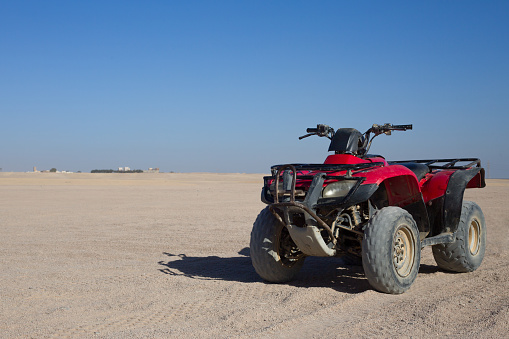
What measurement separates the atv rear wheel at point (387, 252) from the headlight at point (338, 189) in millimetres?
Answer: 437

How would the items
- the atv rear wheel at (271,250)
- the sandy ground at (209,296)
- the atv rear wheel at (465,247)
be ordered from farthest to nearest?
the atv rear wheel at (465,247), the atv rear wheel at (271,250), the sandy ground at (209,296)

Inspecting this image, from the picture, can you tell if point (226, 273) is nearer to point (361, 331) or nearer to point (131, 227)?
point (361, 331)

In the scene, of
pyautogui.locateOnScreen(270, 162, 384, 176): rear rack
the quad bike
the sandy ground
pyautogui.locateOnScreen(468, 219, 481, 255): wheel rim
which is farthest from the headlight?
pyautogui.locateOnScreen(468, 219, 481, 255): wheel rim

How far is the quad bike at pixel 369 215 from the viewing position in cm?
577

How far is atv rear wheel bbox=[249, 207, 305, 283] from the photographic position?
255 inches

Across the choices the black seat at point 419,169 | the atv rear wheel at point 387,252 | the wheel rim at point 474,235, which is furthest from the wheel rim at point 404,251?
the wheel rim at point 474,235

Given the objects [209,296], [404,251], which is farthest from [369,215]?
[209,296]

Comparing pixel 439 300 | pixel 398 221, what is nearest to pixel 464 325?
pixel 439 300

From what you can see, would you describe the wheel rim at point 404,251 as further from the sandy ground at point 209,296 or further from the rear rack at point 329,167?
the rear rack at point 329,167

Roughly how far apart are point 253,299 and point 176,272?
2.00 m

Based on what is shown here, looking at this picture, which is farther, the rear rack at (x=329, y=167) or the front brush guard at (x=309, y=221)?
the rear rack at (x=329, y=167)

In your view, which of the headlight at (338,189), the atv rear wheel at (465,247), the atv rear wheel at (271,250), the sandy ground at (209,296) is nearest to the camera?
the sandy ground at (209,296)

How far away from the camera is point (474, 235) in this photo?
7.70 m

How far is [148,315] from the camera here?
16.9ft
